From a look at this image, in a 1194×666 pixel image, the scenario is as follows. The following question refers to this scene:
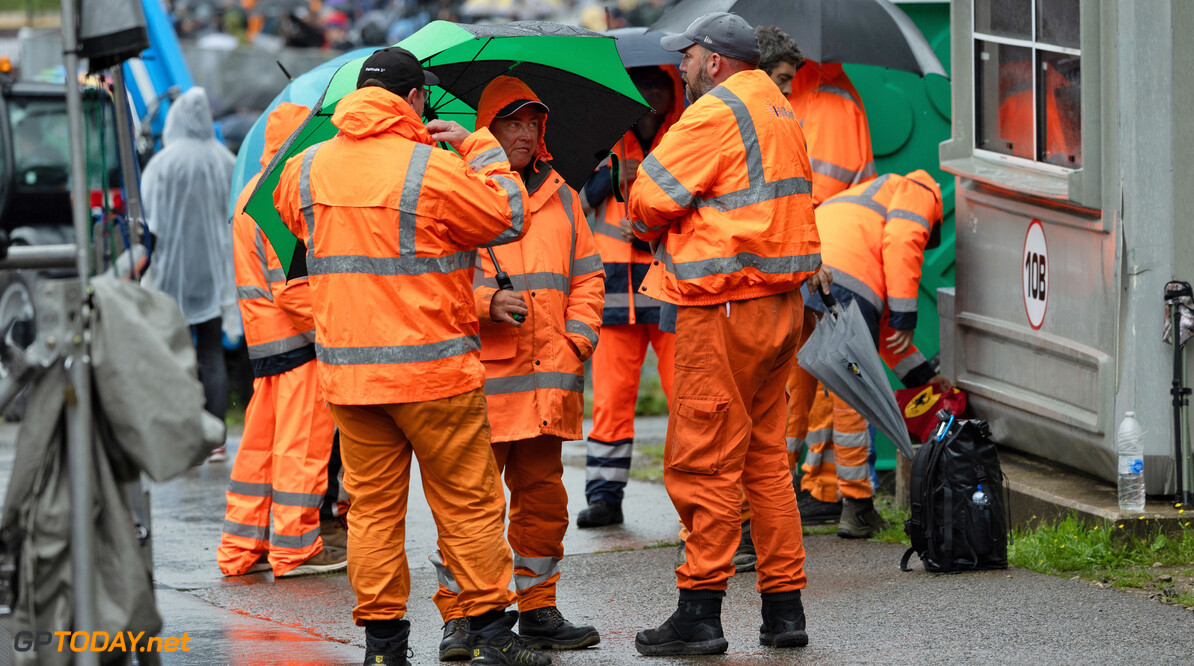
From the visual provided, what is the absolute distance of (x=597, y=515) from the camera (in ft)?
23.2

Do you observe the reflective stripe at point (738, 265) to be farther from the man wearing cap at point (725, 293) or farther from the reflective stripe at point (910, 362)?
the reflective stripe at point (910, 362)

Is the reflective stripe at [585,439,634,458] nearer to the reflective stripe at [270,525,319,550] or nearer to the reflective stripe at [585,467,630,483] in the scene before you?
the reflective stripe at [585,467,630,483]

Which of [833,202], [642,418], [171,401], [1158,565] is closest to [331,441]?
[833,202]

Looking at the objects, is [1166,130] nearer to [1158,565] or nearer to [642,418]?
[1158,565]

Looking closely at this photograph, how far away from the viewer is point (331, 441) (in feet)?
20.6

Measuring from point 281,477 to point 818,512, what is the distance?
98.6 inches

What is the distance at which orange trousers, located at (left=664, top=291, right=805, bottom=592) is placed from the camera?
477 centimetres

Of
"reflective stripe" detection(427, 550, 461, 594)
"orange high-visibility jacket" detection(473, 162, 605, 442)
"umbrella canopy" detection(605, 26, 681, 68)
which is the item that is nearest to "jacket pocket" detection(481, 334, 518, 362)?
"orange high-visibility jacket" detection(473, 162, 605, 442)

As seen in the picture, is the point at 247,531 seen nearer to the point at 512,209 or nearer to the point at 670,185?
the point at 512,209

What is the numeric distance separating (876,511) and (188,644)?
327 cm

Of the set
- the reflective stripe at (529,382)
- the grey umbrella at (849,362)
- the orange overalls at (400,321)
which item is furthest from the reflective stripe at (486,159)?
the grey umbrella at (849,362)

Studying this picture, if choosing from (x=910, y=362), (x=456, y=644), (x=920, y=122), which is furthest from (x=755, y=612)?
(x=920, y=122)

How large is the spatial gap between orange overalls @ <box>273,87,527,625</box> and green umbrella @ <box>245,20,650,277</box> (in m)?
0.44

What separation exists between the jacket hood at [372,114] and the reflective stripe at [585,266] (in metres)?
0.93
